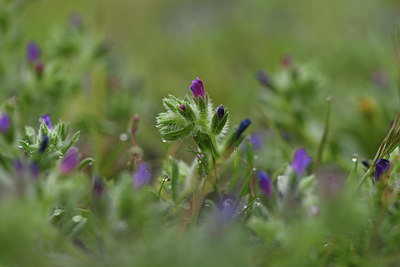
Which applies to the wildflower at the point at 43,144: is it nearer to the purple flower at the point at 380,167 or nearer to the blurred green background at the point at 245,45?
the purple flower at the point at 380,167

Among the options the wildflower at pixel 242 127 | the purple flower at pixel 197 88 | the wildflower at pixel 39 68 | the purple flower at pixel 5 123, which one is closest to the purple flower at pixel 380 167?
the wildflower at pixel 242 127

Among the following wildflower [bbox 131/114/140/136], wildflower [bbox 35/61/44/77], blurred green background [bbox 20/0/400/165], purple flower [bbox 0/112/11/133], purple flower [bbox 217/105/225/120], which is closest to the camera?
purple flower [bbox 0/112/11/133]

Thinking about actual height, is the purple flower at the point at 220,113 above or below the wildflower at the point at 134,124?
below

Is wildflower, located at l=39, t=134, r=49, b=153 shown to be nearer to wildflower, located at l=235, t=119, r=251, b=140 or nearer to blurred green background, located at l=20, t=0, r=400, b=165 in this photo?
wildflower, located at l=235, t=119, r=251, b=140

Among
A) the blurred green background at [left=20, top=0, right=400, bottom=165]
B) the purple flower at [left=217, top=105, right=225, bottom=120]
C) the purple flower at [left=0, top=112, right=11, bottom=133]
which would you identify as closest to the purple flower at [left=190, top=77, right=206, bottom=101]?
the purple flower at [left=217, top=105, right=225, bottom=120]

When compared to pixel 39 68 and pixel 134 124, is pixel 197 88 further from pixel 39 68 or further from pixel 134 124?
pixel 39 68
